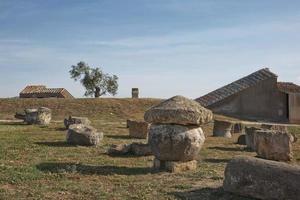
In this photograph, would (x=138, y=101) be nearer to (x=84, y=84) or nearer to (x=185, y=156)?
(x=84, y=84)

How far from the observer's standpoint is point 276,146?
50.1 ft

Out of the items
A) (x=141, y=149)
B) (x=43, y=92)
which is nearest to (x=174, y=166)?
(x=141, y=149)

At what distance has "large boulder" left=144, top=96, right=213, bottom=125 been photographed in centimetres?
1288

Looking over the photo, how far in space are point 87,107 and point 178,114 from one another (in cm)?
2682

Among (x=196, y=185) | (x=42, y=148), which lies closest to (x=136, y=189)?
(x=196, y=185)

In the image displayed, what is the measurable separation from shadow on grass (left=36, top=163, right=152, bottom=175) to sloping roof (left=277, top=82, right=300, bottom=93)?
29.3 m

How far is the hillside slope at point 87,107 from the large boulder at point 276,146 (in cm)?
2154

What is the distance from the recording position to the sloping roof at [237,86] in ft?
133

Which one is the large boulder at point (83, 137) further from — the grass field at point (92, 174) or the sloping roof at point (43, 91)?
the sloping roof at point (43, 91)

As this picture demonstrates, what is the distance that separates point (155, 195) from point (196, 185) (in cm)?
139

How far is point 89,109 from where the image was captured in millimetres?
38562

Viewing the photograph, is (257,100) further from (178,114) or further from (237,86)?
(178,114)

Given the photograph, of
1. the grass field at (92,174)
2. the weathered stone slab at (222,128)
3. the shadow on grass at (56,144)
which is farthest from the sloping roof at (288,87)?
the shadow on grass at (56,144)

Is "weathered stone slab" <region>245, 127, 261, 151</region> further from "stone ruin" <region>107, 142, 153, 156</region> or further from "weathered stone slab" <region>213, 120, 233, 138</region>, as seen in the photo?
"weathered stone slab" <region>213, 120, 233, 138</region>
